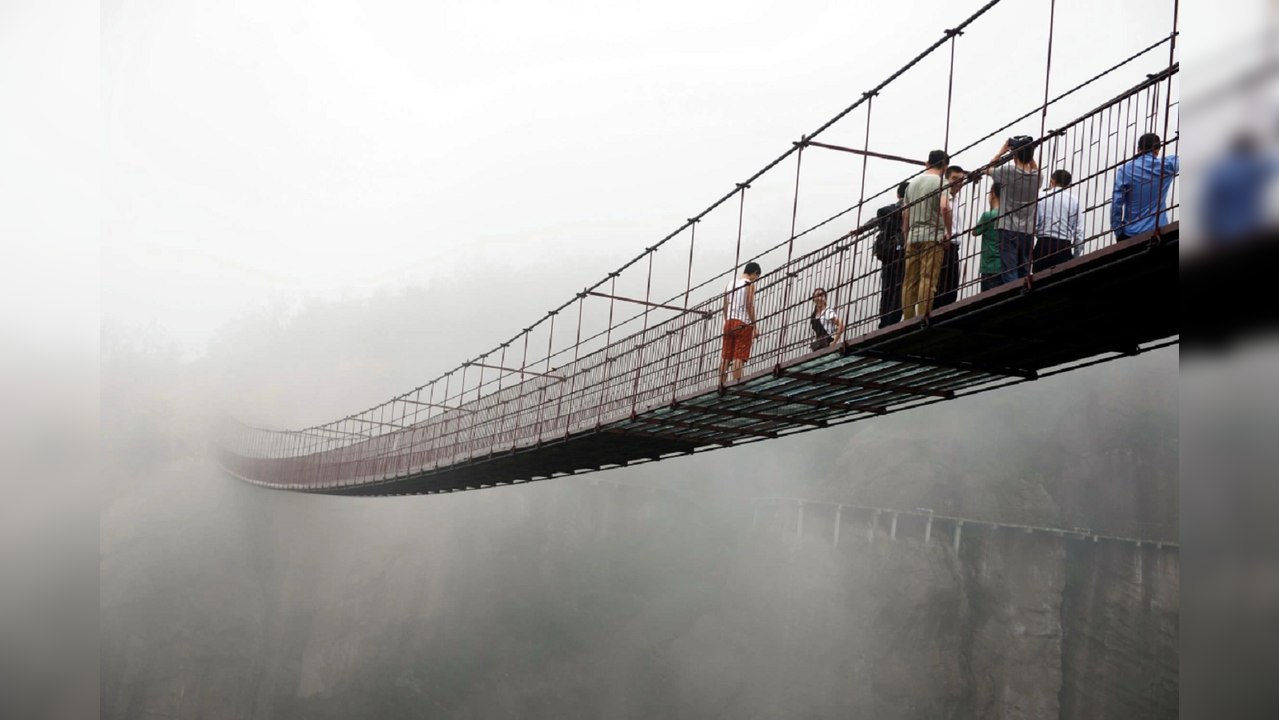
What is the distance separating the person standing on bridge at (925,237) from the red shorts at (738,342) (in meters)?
2.40

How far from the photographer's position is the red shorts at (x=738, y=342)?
32.6ft

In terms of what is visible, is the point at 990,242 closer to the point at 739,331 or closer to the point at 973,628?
the point at 739,331

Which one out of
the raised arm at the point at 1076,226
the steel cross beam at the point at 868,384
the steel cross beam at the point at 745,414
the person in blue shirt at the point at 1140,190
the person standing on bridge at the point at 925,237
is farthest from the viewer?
the steel cross beam at the point at 745,414

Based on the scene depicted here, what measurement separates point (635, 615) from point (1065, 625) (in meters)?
14.8

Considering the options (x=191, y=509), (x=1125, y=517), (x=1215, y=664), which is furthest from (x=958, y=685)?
(x=1215, y=664)

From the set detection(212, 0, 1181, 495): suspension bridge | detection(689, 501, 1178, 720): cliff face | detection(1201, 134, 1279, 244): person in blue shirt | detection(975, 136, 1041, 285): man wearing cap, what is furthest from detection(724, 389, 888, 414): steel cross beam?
detection(689, 501, 1178, 720): cliff face

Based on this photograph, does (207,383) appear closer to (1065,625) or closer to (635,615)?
(635,615)

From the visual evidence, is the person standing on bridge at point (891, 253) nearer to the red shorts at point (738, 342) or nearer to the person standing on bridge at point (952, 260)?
the person standing on bridge at point (952, 260)

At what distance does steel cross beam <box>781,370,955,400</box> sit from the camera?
28.8 feet

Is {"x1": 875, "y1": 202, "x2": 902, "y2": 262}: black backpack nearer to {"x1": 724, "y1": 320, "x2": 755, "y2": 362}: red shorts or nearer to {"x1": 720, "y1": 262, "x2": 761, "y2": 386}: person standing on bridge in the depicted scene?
{"x1": 720, "y1": 262, "x2": 761, "y2": 386}: person standing on bridge

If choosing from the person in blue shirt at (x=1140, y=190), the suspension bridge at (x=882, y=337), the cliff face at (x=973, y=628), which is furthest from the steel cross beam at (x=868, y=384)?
the cliff face at (x=973, y=628)

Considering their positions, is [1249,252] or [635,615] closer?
[1249,252]

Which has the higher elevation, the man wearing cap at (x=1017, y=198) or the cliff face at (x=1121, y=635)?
the man wearing cap at (x=1017, y=198)

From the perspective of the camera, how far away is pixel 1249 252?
1009mm
